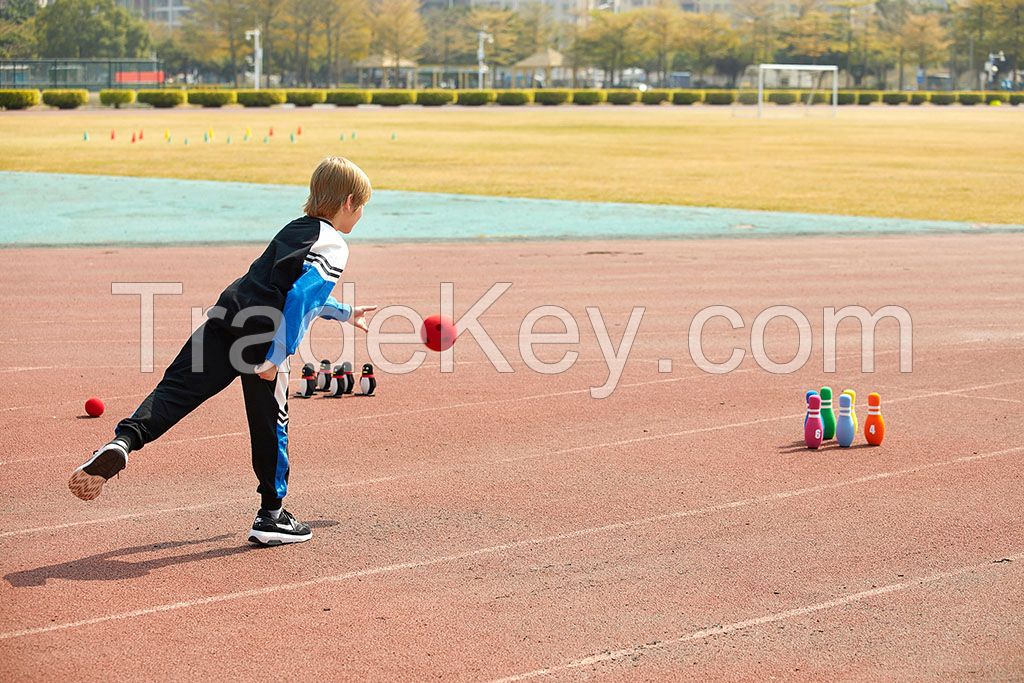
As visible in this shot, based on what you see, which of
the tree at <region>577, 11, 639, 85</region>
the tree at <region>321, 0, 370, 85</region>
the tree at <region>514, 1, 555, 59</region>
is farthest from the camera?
the tree at <region>514, 1, 555, 59</region>

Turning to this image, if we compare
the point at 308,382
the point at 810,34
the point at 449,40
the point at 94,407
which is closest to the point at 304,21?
the point at 449,40

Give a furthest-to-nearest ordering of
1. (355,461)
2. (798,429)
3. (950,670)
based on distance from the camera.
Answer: (798,429), (355,461), (950,670)

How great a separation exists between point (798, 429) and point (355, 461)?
8.73 feet

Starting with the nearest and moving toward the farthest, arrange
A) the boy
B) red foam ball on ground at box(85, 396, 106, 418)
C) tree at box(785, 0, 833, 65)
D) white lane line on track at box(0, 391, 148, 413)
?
1. the boy
2. red foam ball on ground at box(85, 396, 106, 418)
3. white lane line on track at box(0, 391, 148, 413)
4. tree at box(785, 0, 833, 65)

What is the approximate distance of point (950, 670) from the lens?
16.0 ft

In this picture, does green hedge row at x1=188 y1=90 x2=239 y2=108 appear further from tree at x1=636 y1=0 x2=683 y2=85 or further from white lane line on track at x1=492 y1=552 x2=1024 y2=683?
white lane line on track at x1=492 y1=552 x2=1024 y2=683

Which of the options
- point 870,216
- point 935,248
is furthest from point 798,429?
point 870,216

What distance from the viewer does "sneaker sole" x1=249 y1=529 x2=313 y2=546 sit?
6.21 m

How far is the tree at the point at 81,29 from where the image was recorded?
12850 cm

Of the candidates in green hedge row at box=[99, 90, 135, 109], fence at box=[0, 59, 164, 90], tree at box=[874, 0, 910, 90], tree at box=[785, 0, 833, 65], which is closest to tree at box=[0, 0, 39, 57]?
fence at box=[0, 59, 164, 90]

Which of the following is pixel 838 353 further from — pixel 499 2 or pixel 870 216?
pixel 499 2

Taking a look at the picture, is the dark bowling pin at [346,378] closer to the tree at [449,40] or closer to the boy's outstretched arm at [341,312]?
the boy's outstretched arm at [341,312]

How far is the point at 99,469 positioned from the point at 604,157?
3481cm

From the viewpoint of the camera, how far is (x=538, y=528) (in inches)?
259
